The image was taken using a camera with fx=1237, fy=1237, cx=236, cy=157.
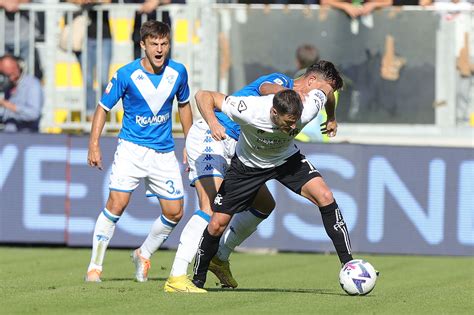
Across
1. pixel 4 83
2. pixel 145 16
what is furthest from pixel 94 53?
pixel 4 83

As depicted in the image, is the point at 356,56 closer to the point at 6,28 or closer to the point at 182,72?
the point at 6,28

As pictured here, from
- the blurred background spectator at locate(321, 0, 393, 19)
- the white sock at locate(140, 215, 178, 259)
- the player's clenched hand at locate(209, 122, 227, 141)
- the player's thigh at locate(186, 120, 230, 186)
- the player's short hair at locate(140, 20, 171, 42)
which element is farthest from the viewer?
the blurred background spectator at locate(321, 0, 393, 19)

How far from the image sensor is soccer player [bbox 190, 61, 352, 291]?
977 centimetres

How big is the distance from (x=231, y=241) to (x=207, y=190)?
0.60 metres

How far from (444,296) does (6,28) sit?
926 cm

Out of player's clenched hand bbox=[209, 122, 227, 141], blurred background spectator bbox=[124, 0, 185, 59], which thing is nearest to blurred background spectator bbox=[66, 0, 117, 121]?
blurred background spectator bbox=[124, 0, 185, 59]

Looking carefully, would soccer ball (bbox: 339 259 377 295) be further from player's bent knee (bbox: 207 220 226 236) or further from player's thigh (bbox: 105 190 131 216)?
player's thigh (bbox: 105 190 131 216)

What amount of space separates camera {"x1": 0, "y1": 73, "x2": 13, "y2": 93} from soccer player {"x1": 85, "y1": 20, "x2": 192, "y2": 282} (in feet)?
20.1

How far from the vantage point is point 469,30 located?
17.0 meters

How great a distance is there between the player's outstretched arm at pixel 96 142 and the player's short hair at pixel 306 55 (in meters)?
6.05

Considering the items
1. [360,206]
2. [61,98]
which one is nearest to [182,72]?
[360,206]

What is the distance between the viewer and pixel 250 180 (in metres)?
10.2

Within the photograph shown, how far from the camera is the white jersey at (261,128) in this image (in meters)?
9.64

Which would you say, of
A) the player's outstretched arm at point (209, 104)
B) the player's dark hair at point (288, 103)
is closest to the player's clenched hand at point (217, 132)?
the player's outstretched arm at point (209, 104)
